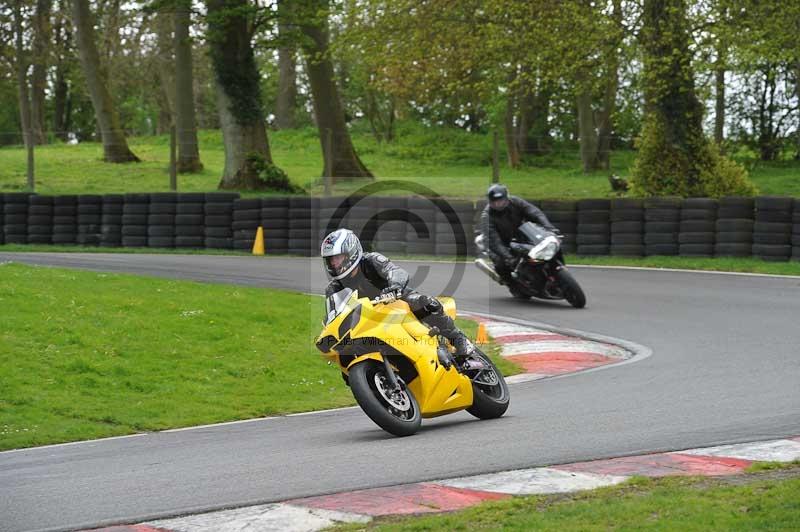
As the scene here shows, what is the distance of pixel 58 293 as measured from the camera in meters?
13.8

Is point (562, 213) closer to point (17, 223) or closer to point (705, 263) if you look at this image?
point (705, 263)

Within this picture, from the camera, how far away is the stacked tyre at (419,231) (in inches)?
859

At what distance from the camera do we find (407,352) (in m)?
7.89

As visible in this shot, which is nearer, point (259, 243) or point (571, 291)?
point (571, 291)

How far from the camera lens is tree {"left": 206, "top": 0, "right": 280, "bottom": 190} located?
2944cm

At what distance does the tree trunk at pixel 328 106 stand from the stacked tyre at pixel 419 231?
7.33 m

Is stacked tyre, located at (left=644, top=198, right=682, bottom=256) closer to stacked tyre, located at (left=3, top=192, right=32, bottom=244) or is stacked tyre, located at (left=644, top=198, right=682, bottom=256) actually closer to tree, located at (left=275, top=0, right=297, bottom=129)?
stacked tyre, located at (left=3, top=192, right=32, bottom=244)

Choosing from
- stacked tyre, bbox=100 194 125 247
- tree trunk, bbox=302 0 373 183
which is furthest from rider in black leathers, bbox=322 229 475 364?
tree trunk, bbox=302 0 373 183

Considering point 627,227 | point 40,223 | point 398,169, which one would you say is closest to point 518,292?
point 627,227

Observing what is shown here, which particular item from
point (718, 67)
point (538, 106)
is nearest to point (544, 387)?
point (718, 67)

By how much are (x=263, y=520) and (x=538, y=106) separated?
35.8m

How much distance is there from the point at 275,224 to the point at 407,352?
15.1 metres

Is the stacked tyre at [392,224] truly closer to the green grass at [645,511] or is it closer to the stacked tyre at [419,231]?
the stacked tyre at [419,231]

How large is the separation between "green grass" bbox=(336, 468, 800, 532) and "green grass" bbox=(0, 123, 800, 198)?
1949 cm
